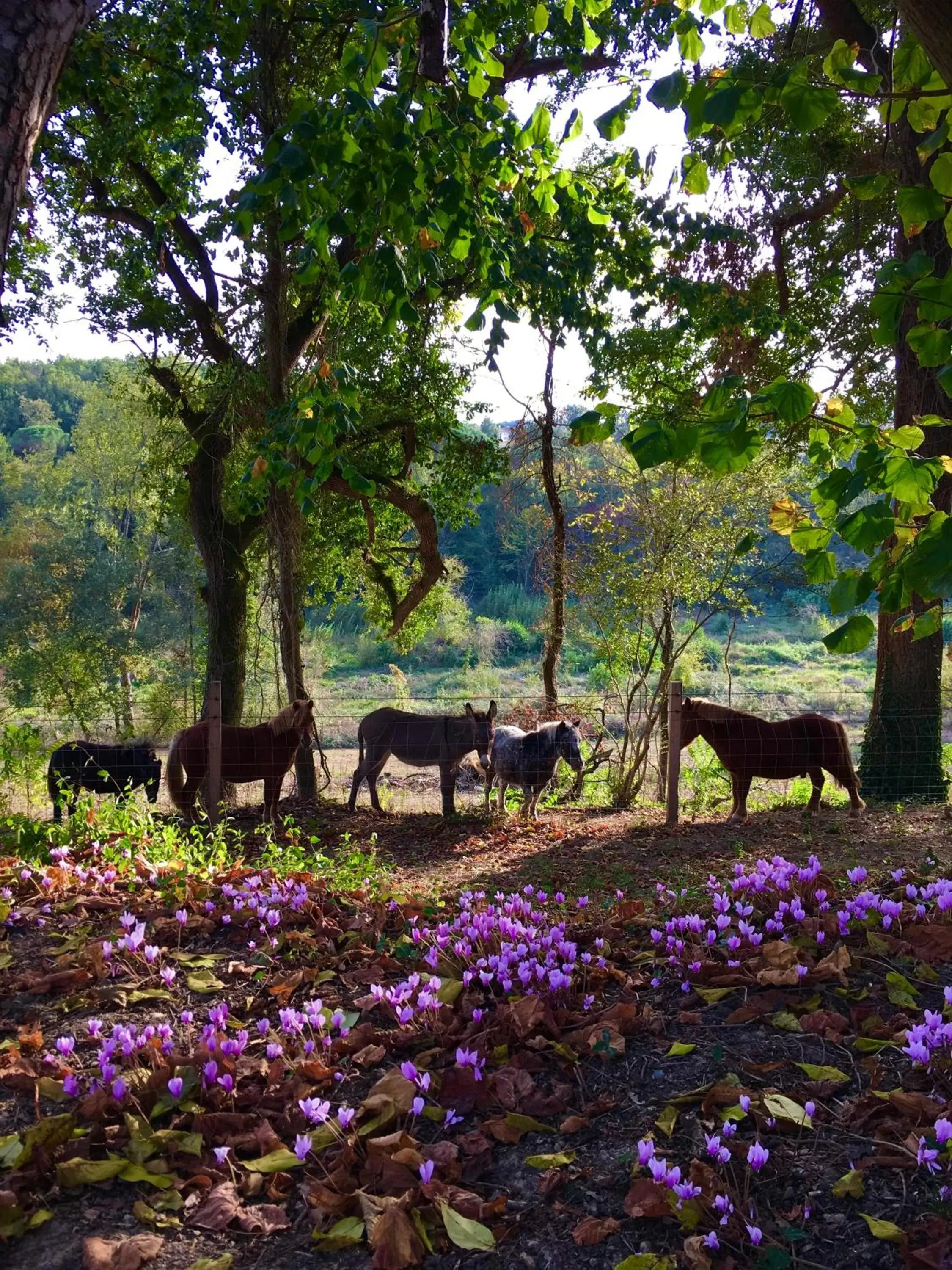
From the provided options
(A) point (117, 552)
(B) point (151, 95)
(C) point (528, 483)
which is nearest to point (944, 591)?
(B) point (151, 95)

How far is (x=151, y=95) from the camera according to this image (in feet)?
29.8

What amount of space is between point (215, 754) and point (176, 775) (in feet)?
3.91

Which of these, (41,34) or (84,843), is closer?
(41,34)

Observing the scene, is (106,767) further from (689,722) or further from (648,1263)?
(648,1263)

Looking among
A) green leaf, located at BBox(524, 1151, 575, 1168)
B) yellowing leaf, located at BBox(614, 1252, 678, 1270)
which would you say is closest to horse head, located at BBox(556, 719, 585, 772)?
green leaf, located at BBox(524, 1151, 575, 1168)

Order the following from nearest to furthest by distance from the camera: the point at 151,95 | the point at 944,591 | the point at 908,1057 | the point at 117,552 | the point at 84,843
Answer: the point at 944,591
the point at 908,1057
the point at 84,843
the point at 151,95
the point at 117,552

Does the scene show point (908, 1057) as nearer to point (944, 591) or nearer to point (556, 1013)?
point (556, 1013)

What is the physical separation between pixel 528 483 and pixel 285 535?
548 cm

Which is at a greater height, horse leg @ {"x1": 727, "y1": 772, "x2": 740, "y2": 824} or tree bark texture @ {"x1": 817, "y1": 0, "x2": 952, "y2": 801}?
tree bark texture @ {"x1": 817, "y1": 0, "x2": 952, "y2": 801}

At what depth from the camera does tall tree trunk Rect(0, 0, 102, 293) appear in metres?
2.50

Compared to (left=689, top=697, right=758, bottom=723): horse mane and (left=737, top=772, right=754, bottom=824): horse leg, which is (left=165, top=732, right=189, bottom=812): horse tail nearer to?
(left=689, top=697, right=758, bottom=723): horse mane

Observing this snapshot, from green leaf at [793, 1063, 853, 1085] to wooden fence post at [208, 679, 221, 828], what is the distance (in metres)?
7.27

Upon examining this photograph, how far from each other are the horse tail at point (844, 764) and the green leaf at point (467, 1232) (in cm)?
875

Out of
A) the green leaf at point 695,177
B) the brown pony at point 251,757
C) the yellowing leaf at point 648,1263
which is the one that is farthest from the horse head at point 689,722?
the yellowing leaf at point 648,1263
